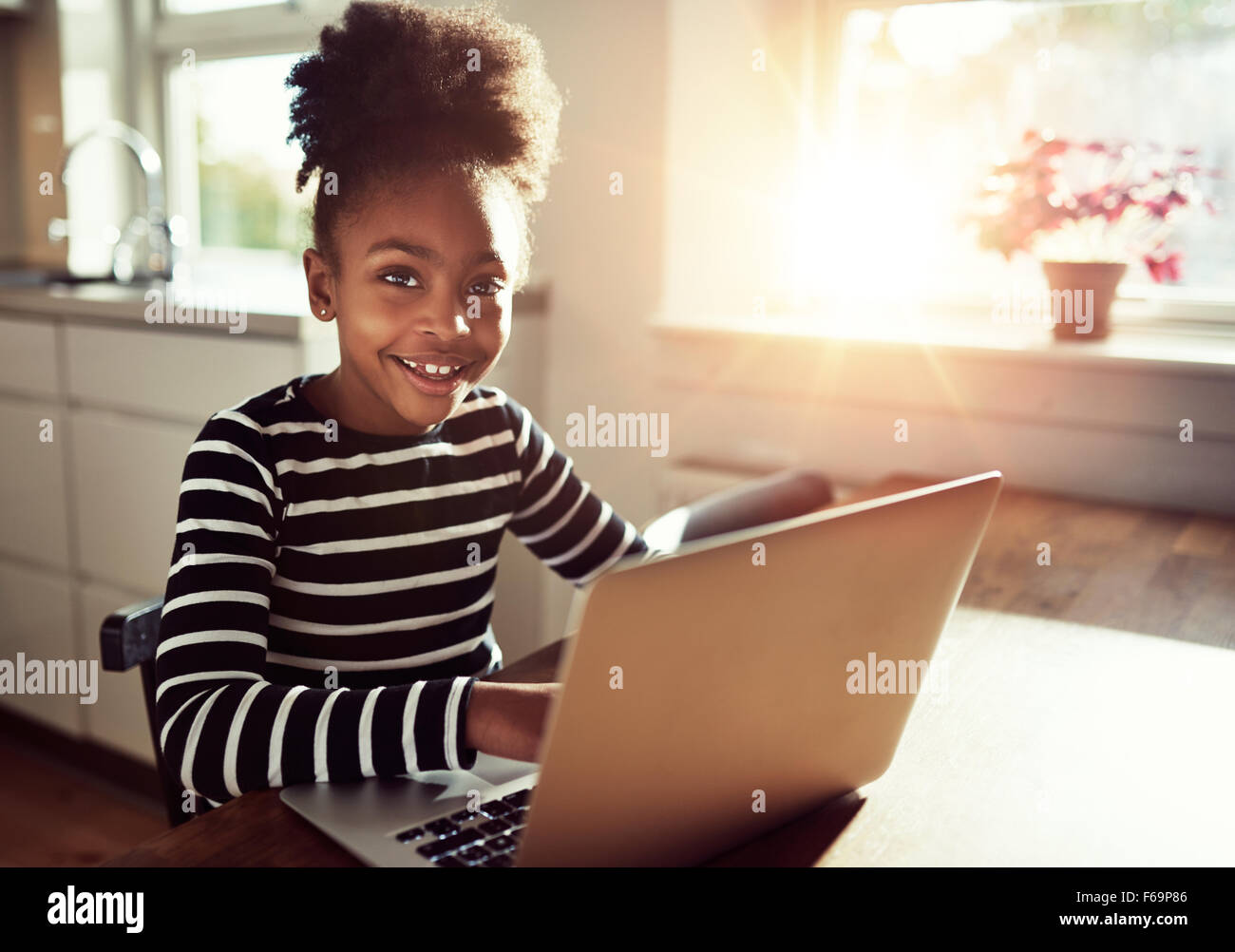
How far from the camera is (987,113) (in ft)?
5.94

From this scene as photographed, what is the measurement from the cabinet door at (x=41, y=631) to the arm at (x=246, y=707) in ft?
5.33

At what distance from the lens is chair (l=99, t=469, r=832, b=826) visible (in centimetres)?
88

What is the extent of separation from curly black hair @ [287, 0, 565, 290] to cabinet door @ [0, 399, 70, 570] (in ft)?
4.73

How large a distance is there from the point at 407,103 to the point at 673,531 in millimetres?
507

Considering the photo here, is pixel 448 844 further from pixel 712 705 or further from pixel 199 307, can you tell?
pixel 199 307

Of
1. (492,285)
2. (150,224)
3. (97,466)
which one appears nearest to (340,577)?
(492,285)

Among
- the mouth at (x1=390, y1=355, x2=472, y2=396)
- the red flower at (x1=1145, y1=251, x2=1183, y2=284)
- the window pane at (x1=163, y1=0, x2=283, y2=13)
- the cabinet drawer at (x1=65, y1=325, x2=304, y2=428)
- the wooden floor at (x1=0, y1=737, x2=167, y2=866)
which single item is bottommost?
the wooden floor at (x1=0, y1=737, x2=167, y2=866)

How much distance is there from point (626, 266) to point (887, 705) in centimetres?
137

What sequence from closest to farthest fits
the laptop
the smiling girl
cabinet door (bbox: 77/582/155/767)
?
the laptop < the smiling girl < cabinet door (bbox: 77/582/155/767)

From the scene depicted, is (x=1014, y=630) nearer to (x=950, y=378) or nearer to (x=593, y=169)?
(x=950, y=378)

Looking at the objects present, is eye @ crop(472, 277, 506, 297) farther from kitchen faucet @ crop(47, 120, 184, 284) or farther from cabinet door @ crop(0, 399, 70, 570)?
kitchen faucet @ crop(47, 120, 184, 284)

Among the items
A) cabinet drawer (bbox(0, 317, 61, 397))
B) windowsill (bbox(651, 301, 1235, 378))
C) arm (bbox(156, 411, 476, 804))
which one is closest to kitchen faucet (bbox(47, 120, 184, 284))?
cabinet drawer (bbox(0, 317, 61, 397))

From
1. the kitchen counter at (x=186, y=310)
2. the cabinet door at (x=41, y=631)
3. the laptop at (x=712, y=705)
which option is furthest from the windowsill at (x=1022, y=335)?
the cabinet door at (x=41, y=631)
